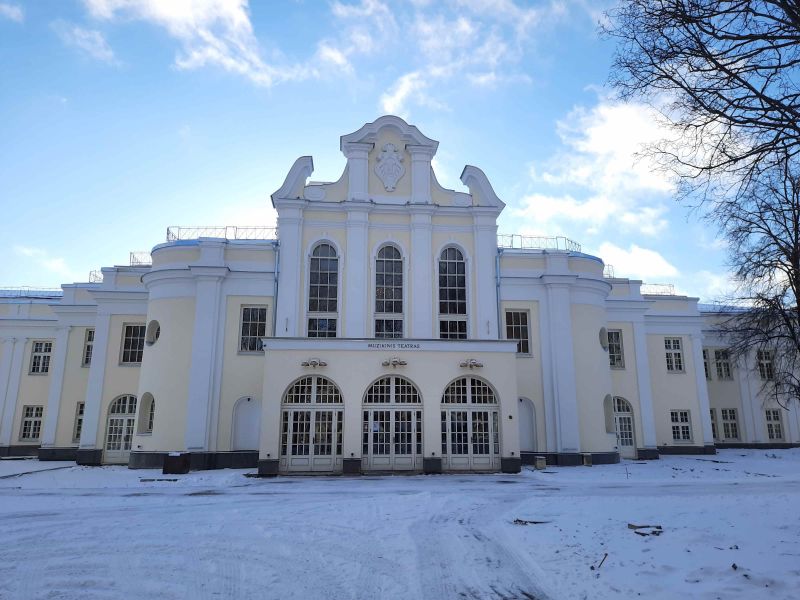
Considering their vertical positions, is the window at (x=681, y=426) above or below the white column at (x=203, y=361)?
below

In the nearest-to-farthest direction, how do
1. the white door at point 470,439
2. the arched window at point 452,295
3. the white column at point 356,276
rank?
the white door at point 470,439
the white column at point 356,276
the arched window at point 452,295

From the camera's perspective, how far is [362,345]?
21.2 meters

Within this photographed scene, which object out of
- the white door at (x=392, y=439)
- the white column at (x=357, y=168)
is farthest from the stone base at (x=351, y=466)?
the white column at (x=357, y=168)

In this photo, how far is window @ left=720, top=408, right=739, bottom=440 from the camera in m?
32.2

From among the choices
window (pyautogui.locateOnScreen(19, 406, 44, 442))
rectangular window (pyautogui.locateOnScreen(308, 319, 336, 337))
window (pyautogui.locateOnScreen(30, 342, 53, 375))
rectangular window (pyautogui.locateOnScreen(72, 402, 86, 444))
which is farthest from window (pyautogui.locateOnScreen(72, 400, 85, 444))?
rectangular window (pyautogui.locateOnScreen(308, 319, 336, 337))

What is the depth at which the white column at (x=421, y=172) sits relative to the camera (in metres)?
24.8

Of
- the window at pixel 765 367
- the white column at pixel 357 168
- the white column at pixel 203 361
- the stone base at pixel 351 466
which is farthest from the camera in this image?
the window at pixel 765 367

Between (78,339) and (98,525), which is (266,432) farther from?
(78,339)

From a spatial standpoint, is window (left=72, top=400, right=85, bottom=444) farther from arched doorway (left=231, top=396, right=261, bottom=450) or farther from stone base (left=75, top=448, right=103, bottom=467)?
arched doorway (left=231, top=396, right=261, bottom=450)

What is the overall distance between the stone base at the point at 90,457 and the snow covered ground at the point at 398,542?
8.50 m

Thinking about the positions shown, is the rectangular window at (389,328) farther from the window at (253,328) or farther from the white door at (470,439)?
the window at (253,328)

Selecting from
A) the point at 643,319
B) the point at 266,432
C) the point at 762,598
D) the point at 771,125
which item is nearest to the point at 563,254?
the point at 643,319

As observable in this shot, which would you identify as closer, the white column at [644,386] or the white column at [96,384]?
the white column at [96,384]

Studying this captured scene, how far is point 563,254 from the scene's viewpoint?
83.3ft
